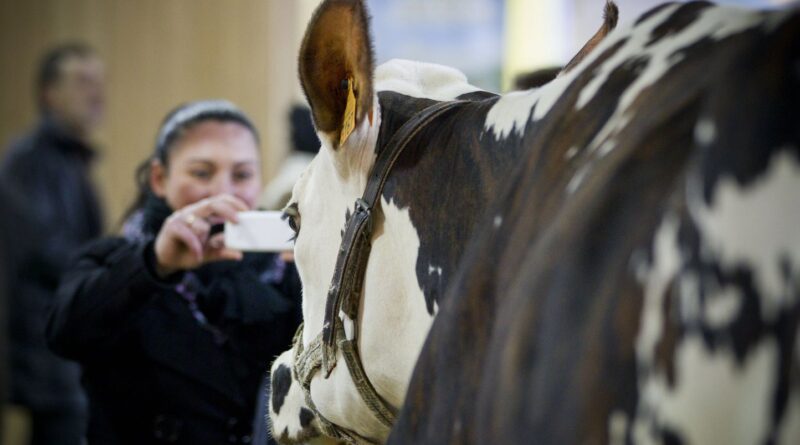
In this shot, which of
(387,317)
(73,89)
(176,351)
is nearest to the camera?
(387,317)

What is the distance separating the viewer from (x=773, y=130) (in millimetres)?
569

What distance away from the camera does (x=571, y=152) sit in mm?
766

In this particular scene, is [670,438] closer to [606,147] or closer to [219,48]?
[606,147]

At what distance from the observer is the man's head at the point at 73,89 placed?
383cm

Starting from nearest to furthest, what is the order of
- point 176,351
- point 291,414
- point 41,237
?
point 291,414 < point 176,351 < point 41,237

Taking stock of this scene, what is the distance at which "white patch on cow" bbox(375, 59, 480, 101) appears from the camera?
1.19 metres

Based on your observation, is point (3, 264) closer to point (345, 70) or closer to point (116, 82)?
point (116, 82)

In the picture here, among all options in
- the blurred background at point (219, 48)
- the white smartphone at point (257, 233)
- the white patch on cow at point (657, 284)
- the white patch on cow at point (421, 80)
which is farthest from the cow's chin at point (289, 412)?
the blurred background at point (219, 48)

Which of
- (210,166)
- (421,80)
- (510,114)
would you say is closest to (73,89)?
(210,166)

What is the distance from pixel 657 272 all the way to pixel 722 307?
4 centimetres

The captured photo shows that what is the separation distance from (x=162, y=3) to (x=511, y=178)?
432 cm

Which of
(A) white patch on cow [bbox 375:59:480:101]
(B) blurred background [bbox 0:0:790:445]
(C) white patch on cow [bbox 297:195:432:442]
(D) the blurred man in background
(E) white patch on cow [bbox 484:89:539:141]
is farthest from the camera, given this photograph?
(B) blurred background [bbox 0:0:790:445]

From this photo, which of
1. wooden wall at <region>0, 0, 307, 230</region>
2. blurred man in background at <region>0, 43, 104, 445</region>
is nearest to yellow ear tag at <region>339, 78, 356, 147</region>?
blurred man in background at <region>0, 43, 104, 445</region>

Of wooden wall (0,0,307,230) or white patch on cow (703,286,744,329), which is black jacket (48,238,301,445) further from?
wooden wall (0,0,307,230)
